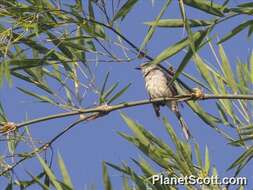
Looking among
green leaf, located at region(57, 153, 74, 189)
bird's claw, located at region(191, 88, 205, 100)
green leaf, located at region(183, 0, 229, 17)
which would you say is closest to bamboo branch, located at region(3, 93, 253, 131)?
bird's claw, located at region(191, 88, 205, 100)

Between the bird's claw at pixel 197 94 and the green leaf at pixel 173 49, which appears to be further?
the bird's claw at pixel 197 94

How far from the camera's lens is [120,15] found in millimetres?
2461

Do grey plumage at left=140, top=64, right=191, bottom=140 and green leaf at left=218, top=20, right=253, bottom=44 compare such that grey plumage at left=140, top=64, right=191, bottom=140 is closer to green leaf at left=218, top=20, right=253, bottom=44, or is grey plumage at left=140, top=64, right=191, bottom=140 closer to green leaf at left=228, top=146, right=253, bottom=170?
green leaf at left=228, top=146, right=253, bottom=170

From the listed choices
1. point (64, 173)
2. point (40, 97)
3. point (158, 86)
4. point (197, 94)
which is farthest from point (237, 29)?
point (158, 86)

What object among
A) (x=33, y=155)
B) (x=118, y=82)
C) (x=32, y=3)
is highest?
(x=32, y=3)

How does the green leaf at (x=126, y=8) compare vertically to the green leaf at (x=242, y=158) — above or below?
above

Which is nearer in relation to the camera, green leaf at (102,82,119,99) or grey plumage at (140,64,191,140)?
green leaf at (102,82,119,99)

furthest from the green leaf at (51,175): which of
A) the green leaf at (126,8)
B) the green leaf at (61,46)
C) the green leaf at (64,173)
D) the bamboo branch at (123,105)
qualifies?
the green leaf at (126,8)

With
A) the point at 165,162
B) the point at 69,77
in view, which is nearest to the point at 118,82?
the point at 69,77

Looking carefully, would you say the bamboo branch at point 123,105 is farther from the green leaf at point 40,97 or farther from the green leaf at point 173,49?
the green leaf at point 40,97

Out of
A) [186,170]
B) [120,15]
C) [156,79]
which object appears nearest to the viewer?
[120,15]

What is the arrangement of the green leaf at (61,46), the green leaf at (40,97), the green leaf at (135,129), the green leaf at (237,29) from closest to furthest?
the green leaf at (237,29), the green leaf at (135,129), the green leaf at (61,46), the green leaf at (40,97)

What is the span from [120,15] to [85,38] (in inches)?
13.1

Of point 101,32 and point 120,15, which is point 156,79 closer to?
point 101,32
